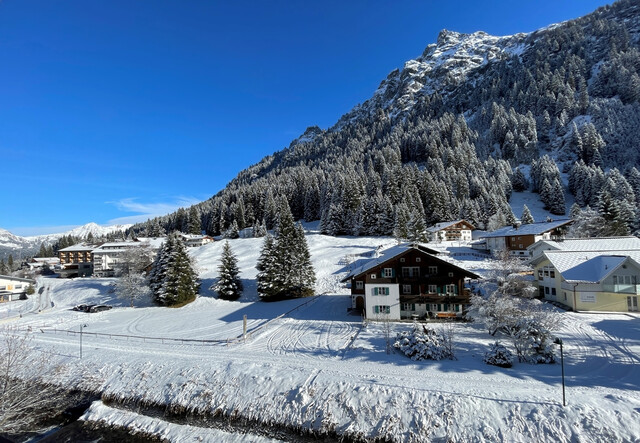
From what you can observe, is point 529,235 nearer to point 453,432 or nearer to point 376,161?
point 453,432

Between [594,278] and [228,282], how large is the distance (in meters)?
49.9

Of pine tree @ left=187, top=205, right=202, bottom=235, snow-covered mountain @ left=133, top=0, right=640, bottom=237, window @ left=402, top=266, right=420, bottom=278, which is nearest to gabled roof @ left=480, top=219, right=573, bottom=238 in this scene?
snow-covered mountain @ left=133, top=0, right=640, bottom=237

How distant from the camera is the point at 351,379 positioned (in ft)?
65.8

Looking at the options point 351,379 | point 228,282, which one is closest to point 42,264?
point 228,282

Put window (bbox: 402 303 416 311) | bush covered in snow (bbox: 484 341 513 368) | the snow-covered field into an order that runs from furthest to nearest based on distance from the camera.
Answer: window (bbox: 402 303 416 311) < bush covered in snow (bbox: 484 341 513 368) < the snow-covered field

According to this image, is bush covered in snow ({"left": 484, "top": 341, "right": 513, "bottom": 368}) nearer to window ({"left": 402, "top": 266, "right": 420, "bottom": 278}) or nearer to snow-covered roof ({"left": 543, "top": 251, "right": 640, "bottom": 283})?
window ({"left": 402, "top": 266, "right": 420, "bottom": 278})

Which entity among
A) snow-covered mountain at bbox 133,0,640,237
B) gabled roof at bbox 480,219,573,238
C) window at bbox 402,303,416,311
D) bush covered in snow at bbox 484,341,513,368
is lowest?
bush covered in snow at bbox 484,341,513,368

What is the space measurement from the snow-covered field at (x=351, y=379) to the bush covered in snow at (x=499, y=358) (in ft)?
2.04

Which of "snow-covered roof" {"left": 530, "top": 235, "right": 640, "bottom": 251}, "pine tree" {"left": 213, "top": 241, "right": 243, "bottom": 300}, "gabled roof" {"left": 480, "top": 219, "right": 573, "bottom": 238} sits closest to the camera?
"snow-covered roof" {"left": 530, "top": 235, "right": 640, "bottom": 251}

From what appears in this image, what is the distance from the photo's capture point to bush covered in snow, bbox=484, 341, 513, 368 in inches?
850

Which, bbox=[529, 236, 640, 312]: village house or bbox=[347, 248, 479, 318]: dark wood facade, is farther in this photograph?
bbox=[347, 248, 479, 318]: dark wood facade

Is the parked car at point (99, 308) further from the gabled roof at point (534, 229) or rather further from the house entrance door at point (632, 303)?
the gabled roof at point (534, 229)

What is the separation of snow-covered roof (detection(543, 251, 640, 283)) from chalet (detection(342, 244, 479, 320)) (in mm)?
12965

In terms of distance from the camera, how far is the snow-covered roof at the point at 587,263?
3319cm
